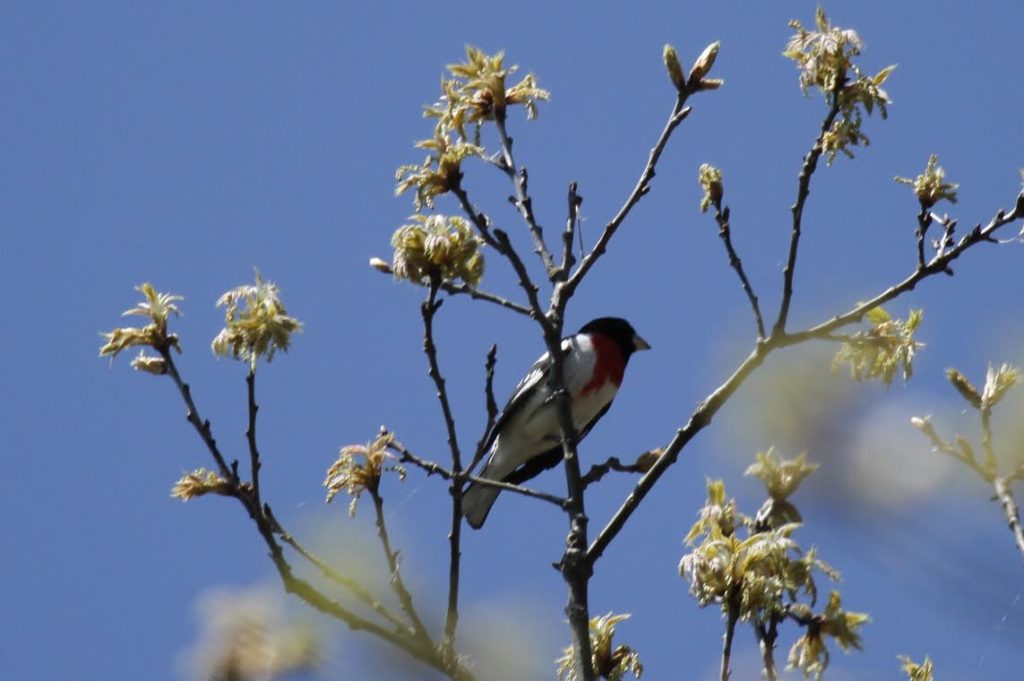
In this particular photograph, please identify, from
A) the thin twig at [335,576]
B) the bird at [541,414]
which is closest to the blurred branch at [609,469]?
the thin twig at [335,576]

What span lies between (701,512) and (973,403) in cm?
66

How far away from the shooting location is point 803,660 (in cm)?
272

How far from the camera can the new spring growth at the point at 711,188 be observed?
308cm

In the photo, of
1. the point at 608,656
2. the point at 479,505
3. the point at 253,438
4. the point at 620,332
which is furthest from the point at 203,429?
the point at 620,332

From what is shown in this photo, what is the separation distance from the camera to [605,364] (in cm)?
522

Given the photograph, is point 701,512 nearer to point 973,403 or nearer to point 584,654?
point 584,654

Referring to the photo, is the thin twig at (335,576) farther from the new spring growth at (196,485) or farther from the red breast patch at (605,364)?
the red breast patch at (605,364)

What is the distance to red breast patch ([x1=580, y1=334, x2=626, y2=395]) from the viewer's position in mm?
5133

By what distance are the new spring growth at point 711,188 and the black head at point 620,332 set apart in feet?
8.08

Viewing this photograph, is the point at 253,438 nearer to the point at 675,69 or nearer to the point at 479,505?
the point at 675,69

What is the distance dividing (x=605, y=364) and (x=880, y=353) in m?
2.27

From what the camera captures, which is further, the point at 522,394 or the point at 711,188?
the point at 522,394

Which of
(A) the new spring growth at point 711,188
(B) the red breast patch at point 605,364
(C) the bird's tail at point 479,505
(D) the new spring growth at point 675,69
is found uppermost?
(B) the red breast patch at point 605,364

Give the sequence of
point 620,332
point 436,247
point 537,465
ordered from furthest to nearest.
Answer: point 620,332
point 537,465
point 436,247
